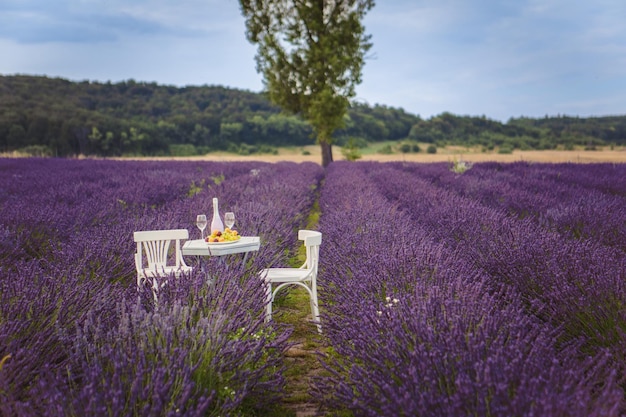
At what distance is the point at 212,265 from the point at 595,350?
213cm

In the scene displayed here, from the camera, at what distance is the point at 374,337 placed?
6.51 ft

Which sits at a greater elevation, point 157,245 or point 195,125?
point 195,125

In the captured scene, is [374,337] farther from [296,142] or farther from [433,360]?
[296,142]

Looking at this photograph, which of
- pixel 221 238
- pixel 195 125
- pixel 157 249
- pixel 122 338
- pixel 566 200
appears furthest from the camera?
pixel 195 125

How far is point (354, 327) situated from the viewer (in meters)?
2.26

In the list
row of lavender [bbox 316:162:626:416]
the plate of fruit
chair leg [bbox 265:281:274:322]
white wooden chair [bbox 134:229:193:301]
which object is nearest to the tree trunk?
row of lavender [bbox 316:162:626:416]

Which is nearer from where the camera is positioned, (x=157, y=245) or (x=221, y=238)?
(x=221, y=238)

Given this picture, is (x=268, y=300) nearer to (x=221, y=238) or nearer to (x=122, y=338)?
(x=221, y=238)

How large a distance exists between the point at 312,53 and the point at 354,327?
18.8 meters

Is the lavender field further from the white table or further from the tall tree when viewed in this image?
the tall tree

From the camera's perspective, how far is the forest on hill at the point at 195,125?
120 ft

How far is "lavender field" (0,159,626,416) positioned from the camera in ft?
5.04

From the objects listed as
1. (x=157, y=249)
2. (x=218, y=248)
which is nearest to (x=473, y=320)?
(x=218, y=248)

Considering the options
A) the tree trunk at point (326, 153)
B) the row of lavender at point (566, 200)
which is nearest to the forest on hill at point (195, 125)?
the tree trunk at point (326, 153)
